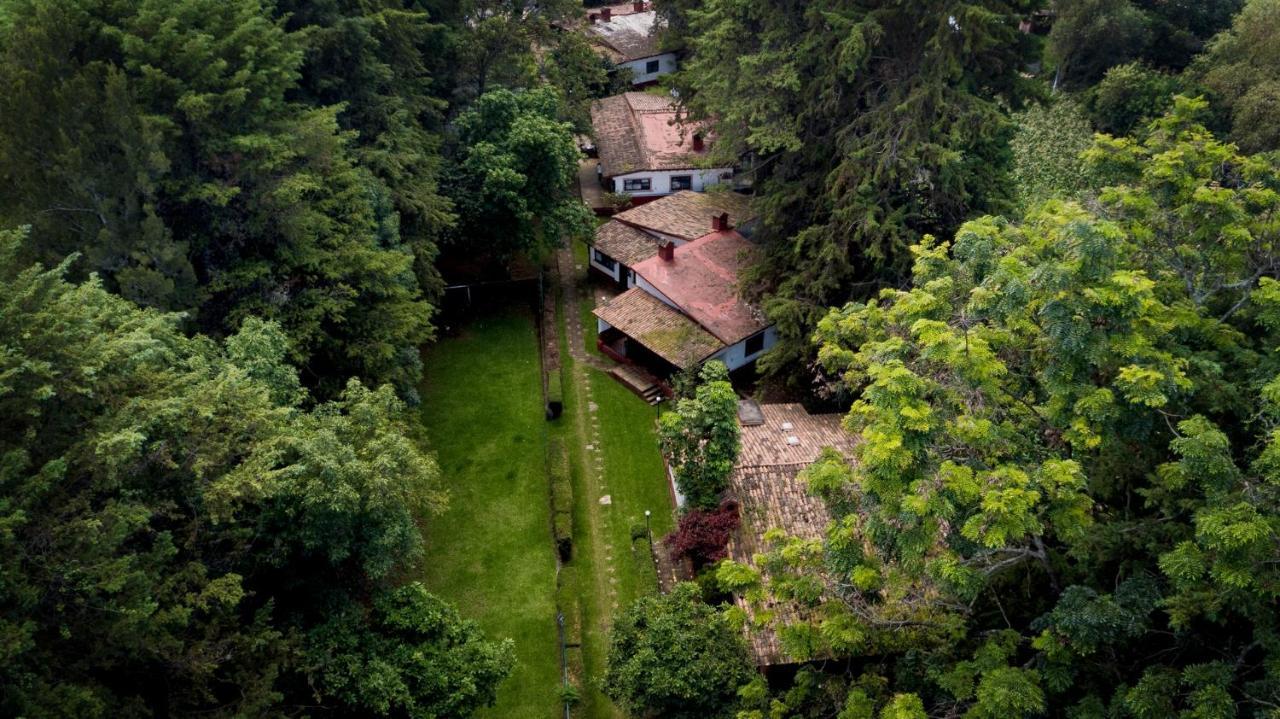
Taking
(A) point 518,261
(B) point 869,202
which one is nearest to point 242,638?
→ (B) point 869,202

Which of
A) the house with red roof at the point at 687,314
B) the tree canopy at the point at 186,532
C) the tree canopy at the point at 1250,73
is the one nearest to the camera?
the tree canopy at the point at 186,532

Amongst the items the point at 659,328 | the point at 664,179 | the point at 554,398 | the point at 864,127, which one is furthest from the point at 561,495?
the point at 664,179

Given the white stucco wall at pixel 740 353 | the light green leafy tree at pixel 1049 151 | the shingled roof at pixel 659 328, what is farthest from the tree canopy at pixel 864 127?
the light green leafy tree at pixel 1049 151

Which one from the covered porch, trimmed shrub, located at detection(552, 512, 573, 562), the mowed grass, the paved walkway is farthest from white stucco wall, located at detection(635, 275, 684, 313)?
trimmed shrub, located at detection(552, 512, 573, 562)

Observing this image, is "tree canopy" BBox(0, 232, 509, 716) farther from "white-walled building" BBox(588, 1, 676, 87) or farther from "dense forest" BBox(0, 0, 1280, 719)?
"white-walled building" BBox(588, 1, 676, 87)

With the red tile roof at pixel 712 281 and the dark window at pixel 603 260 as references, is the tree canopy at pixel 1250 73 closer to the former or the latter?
the red tile roof at pixel 712 281

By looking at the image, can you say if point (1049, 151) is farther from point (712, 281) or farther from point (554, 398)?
point (554, 398)

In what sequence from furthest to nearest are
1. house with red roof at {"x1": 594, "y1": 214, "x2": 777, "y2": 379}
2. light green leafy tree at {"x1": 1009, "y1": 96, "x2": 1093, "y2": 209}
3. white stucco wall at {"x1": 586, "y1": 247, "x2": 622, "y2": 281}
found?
white stucco wall at {"x1": 586, "y1": 247, "x2": 622, "y2": 281}
light green leafy tree at {"x1": 1009, "y1": 96, "x2": 1093, "y2": 209}
house with red roof at {"x1": 594, "y1": 214, "x2": 777, "y2": 379}
